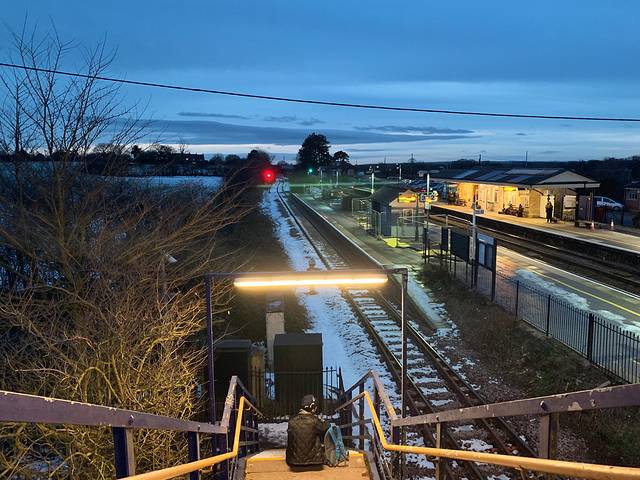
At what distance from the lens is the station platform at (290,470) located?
7077 mm

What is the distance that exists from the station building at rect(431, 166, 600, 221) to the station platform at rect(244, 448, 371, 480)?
29.7 metres

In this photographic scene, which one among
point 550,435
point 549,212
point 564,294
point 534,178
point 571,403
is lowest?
point 564,294

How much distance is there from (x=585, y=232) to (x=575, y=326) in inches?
773

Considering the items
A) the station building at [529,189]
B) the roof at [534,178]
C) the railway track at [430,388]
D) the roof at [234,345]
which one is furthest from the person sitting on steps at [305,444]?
the roof at [534,178]

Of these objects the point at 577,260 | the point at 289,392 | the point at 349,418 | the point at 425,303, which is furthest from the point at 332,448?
the point at 577,260

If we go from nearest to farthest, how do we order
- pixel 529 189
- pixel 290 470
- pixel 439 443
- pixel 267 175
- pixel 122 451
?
pixel 122 451 → pixel 439 443 → pixel 290 470 → pixel 267 175 → pixel 529 189

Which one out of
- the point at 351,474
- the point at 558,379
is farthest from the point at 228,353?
the point at 558,379

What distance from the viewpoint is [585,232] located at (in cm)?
3391

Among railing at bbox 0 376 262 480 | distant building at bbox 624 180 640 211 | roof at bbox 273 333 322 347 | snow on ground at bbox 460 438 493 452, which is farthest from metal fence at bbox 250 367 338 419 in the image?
distant building at bbox 624 180 640 211

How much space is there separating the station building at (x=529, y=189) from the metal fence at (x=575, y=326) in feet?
46.6

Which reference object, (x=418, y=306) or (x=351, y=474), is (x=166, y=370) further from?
(x=418, y=306)

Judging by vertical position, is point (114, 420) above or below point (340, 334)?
above

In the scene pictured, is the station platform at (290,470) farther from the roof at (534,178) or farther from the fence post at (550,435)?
the roof at (534,178)

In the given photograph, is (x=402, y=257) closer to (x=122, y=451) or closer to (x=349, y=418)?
(x=349, y=418)
